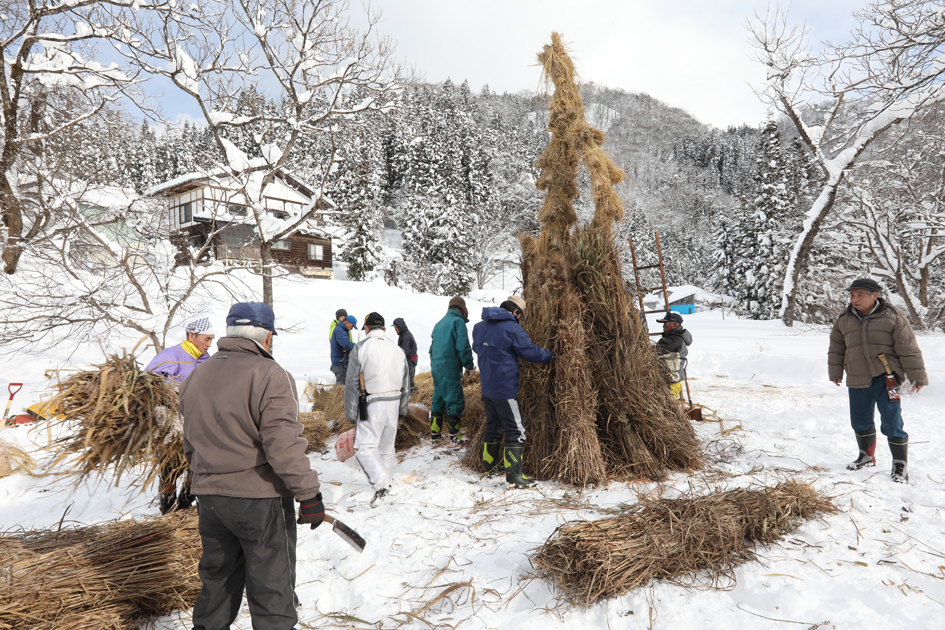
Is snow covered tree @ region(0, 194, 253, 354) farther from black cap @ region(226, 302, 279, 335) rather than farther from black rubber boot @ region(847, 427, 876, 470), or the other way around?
black rubber boot @ region(847, 427, 876, 470)

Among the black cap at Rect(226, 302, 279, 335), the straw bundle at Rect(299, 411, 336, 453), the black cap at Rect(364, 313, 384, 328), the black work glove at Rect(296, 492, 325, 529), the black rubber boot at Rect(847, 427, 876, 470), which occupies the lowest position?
the straw bundle at Rect(299, 411, 336, 453)

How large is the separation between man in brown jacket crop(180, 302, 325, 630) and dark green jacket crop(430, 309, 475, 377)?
3609 mm

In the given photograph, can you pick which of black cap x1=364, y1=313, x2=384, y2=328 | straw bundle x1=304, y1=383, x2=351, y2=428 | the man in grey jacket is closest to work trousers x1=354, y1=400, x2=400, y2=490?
the man in grey jacket

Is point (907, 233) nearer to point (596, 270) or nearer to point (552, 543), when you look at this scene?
point (596, 270)

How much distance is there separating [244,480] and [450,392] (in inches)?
153

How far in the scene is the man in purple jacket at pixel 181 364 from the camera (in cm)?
356

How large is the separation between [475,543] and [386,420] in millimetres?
1596

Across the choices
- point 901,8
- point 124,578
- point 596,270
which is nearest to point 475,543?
point 124,578

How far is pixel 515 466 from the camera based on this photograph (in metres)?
4.43

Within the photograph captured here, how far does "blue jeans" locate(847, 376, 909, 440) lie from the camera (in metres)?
4.17

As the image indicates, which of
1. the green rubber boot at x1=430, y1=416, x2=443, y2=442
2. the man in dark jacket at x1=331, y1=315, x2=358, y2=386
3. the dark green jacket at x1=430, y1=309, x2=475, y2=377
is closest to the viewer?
the dark green jacket at x1=430, y1=309, x2=475, y2=377

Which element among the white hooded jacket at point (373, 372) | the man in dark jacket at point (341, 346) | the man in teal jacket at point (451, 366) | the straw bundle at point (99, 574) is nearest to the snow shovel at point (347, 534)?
the straw bundle at point (99, 574)

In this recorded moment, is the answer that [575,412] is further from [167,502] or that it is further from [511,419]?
[167,502]

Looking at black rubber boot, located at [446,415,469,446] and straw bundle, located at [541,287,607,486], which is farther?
black rubber boot, located at [446,415,469,446]
